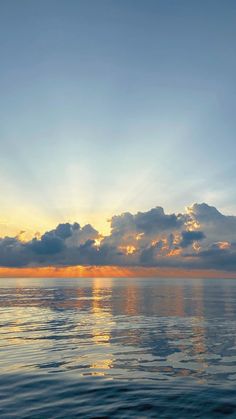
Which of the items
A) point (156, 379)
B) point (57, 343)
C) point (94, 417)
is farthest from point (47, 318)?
point (94, 417)

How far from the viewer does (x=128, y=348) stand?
131 feet

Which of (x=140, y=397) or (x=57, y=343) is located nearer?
(x=140, y=397)

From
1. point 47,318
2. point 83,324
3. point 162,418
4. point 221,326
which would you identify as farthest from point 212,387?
point 47,318

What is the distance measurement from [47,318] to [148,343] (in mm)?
30984

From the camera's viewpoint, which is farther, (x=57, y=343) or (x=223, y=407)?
(x=57, y=343)

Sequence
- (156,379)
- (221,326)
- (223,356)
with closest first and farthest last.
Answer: (156,379), (223,356), (221,326)

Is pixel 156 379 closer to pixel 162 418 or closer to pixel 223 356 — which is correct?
pixel 162 418

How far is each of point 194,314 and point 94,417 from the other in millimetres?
59354

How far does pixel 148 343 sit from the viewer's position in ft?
141

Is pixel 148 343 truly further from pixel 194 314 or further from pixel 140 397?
pixel 194 314

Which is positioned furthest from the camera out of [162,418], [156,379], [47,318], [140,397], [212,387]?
[47,318]

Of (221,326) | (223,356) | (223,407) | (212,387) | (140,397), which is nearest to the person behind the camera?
(223,407)

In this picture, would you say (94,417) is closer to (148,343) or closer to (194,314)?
(148,343)

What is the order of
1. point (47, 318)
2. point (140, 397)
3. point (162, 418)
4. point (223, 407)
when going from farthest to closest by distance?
point (47, 318) < point (140, 397) < point (223, 407) < point (162, 418)
